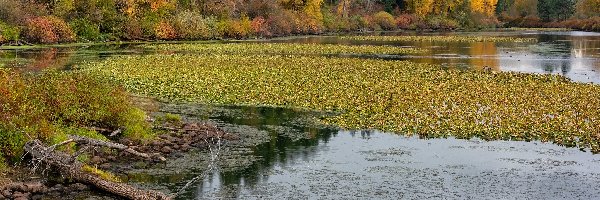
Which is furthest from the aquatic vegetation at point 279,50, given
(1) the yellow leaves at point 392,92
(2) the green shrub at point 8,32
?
(2) the green shrub at point 8,32

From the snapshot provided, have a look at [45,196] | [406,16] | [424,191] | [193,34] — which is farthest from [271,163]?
[406,16]

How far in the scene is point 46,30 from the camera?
63844 millimetres

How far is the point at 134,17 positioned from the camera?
252ft

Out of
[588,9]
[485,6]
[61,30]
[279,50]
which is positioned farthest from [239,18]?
[588,9]

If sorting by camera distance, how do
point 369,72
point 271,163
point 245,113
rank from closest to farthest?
point 271,163 → point 245,113 → point 369,72

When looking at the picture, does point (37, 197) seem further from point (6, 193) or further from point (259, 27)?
point (259, 27)

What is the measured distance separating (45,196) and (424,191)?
26.4ft

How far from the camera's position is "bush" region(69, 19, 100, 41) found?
69812 millimetres

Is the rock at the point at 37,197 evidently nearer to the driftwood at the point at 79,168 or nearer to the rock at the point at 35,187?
the rock at the point at 35,187

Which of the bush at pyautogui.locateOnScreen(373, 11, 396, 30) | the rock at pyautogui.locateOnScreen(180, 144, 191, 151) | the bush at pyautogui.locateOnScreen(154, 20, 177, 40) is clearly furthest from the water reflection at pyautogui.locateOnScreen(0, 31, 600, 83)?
the bush at pyautogui.locateOnScreen(373, 11, 396, 30)

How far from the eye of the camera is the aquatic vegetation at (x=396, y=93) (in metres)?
21.8

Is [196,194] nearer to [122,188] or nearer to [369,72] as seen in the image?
[122,188]

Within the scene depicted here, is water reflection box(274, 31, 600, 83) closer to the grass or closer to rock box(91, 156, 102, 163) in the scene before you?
Result: rock box(91, 156, 102, 163)

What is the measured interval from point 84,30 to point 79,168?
190 ft
